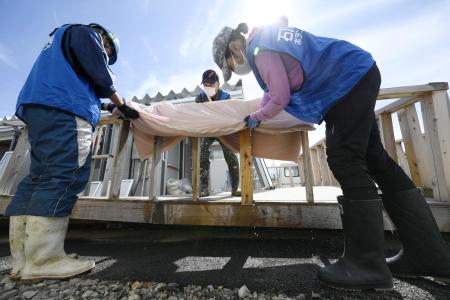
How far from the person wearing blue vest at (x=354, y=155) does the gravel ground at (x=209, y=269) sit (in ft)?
0.33

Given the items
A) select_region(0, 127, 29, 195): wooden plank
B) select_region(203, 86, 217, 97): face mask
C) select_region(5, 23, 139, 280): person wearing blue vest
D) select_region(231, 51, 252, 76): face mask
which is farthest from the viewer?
select_region(203, 86, 217, 97): face mask

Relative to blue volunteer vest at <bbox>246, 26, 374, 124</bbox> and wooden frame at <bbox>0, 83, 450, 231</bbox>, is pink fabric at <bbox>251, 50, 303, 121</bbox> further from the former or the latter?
wooden frame at <bbox>0, 83, 450, 231</bbox>

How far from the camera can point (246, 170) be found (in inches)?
72.0

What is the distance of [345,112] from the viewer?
3.54ft

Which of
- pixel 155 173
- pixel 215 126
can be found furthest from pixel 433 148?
pixel 155 173

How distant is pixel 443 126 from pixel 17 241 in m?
3.11

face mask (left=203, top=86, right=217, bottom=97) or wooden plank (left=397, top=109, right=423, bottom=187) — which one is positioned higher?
face mask (left=203, top=86, right=217, bottom=97)

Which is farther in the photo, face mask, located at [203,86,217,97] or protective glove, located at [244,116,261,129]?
face mask, located at [203,86,217,97]

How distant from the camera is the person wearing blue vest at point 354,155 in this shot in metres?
1.00

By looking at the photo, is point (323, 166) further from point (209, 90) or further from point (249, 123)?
point (249, 123)

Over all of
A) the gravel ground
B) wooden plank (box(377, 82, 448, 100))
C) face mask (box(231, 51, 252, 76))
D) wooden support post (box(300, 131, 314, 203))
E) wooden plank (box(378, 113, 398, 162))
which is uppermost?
face mask (box(231, 51, 252, 76))

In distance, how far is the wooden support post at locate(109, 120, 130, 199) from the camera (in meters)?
2.04

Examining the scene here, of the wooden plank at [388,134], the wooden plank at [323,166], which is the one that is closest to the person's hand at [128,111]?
the wooden plank at [388,134]

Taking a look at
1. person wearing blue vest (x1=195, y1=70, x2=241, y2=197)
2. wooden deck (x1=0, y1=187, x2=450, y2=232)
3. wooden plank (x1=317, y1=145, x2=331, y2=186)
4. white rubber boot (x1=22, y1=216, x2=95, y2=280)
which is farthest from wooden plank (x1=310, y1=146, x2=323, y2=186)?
white rubber boot (x1=22, y1=216, x2=95, y2=280)
